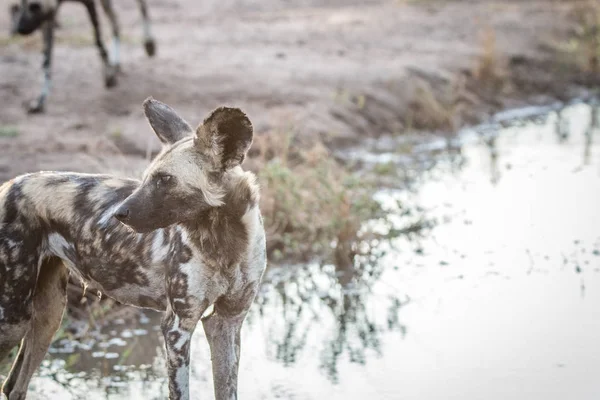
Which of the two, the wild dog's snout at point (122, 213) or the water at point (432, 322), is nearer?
the wild dog's snout at point (122, 213)

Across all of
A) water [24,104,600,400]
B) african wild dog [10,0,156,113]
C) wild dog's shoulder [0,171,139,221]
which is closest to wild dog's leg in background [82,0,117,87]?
african wild dog [10,0,156,113]

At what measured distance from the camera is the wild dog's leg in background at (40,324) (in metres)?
3.89

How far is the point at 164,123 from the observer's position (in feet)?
11.8

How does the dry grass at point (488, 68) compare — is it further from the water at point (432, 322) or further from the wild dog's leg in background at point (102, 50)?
the wild dog's leg in background at point (102, 50)

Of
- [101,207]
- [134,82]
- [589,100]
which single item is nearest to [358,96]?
[134,82]

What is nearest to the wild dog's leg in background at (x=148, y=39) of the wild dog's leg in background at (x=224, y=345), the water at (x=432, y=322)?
the water at (x=432, y=322)

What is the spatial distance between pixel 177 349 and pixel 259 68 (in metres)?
7.13

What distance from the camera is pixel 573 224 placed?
678cm

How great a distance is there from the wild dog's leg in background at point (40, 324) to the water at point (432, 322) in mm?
659

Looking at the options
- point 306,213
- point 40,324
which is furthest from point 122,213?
point 306,213

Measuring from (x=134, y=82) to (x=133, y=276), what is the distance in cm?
623

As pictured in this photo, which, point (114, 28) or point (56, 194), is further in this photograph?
point (114, 28)

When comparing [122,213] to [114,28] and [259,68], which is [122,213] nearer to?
[114,28]

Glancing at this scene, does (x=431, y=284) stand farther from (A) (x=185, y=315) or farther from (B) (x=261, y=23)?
(B) (x=261, y=23)
